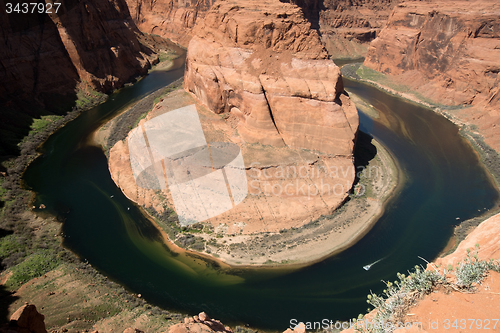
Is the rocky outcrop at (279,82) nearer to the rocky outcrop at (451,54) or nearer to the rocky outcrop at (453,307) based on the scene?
the rocky outcrop at (453,307)

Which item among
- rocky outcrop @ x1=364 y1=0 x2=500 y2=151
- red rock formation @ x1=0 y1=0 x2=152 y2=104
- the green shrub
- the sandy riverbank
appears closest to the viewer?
the green shrub

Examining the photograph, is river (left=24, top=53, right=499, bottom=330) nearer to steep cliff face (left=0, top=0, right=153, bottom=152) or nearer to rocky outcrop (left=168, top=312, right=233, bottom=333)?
rocky outcrop (left=168, top=312, right=233, bottom=333)

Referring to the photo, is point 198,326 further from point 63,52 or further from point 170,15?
point 170,15

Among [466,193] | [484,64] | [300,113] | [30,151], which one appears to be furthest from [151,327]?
[484,64]

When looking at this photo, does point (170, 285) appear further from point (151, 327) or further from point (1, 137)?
point (1, 137)

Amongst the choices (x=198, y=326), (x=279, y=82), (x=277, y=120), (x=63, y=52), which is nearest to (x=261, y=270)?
(x=198, y=326)

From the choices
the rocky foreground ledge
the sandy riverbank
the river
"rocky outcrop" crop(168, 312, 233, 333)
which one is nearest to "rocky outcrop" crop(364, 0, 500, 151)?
the river
